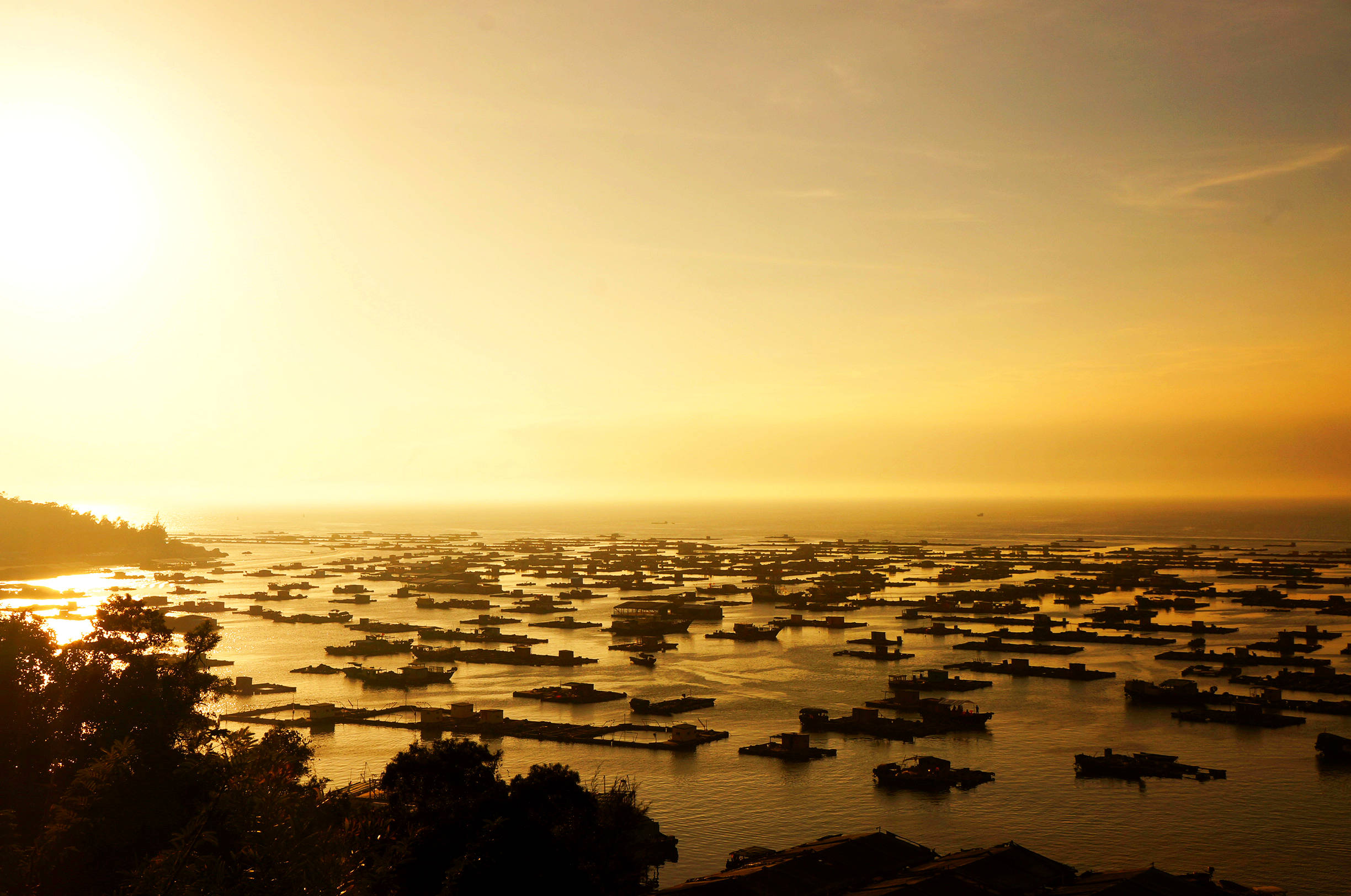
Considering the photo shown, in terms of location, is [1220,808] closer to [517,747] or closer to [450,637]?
[517,747]

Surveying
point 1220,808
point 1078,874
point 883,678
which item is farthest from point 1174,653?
point 1078,874

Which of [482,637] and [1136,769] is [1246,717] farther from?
[482,637]

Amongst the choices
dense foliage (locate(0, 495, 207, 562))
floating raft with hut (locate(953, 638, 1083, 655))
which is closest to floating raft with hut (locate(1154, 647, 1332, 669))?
floating raft with hut (locate(953, 638, 1083, 655))

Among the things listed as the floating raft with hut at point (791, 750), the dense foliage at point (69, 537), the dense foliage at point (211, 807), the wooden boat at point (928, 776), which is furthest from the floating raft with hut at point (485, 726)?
the dense foliage at point (69, 537)

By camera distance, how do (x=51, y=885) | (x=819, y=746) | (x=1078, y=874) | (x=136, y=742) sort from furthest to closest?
(x=819, y=746), (x=1078, y=874), (x=136, y=742), (x=51, y=885)

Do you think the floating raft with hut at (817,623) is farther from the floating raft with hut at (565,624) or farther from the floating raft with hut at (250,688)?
the floating raft with hut at (250,688)

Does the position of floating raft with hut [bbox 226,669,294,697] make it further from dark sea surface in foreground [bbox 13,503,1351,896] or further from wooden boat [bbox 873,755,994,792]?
wooden boat [bbox 873,755,994,792]

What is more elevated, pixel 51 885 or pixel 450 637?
pixel 51 885
